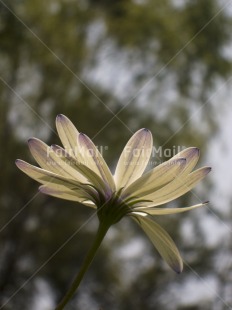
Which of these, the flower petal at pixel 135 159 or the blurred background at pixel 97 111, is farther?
the blurred background at pixel 97 111

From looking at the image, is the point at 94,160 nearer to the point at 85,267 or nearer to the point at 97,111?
the point at 85,267

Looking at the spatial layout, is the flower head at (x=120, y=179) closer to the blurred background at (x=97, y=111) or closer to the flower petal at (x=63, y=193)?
the flower petal at (x=63, y=193)

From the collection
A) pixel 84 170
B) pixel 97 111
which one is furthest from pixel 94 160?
pixel 97 111

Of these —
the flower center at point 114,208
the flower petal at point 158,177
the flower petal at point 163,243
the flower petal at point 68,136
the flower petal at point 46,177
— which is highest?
the flower petal at point 68,136

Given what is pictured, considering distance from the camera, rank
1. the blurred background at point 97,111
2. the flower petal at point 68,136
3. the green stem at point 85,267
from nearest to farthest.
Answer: the green stem at point 85,267 → the flower petal at point 68,136 → the blurred background at point 97,111

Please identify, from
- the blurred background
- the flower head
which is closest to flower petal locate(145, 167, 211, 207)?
the flower head

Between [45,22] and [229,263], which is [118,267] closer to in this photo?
[229,263]

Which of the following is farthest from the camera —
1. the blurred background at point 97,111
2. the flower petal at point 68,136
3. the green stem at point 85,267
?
the blurred background at point 97,111

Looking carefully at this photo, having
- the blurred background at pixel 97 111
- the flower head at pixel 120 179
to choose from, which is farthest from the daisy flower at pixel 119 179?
the blurred background at pixel 97 111
